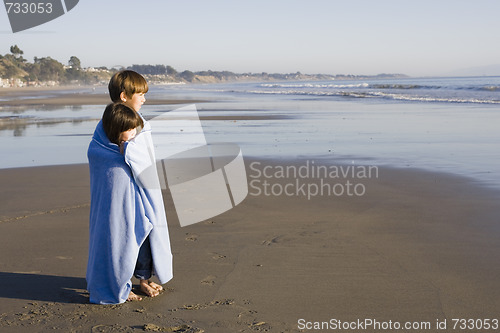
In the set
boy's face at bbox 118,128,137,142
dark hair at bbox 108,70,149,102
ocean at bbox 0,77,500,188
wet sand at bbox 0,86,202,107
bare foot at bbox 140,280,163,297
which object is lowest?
bare foot at bbox 140,280,163,297

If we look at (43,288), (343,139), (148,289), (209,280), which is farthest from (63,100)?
(148,289)

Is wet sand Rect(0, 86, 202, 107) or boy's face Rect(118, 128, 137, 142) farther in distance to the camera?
wet sand Rect(0, 86, 202, 107)

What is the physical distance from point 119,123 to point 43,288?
133 centimetres

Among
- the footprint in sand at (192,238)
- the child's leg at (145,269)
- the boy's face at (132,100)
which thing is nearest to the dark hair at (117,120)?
the boy's face at (132,100)

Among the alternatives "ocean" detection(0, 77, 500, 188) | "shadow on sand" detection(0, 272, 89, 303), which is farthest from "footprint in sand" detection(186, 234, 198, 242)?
"ocean" detection(0, 77, 500, 188)

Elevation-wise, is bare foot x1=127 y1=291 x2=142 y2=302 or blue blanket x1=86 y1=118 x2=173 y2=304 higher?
blue blanket x1=86 y1=118 x2=173 y2=304

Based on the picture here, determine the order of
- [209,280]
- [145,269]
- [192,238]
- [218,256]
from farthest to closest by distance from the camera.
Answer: [192,238] < [218,256] < [209,280] < [145,269]

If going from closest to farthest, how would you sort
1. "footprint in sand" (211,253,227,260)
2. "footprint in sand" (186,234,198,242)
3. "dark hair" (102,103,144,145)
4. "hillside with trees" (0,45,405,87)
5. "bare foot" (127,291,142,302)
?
"dark hair" (102,103,144,145)
"bare foot" (127,291,142,302)
"footprint in sand" (211,253,227,260)
"footprint in sand" (186,234,198,242)
"hillside with trees" (0,45,405,87)

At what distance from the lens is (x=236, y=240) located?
507 centimetres

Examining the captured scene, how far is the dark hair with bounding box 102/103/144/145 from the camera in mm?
3650

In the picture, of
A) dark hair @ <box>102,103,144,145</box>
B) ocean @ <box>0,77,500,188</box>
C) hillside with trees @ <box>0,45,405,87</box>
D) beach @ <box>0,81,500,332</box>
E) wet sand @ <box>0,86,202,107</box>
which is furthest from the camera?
hillside with trees @ <box>0,45,405,87</box>

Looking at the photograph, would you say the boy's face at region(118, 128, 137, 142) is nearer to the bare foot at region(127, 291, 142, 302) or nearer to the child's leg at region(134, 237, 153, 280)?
the child's leg at region(134, 237, 153, 280)

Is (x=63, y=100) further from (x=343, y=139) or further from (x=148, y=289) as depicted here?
(x=148, y=289)

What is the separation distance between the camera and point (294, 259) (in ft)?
14.8
